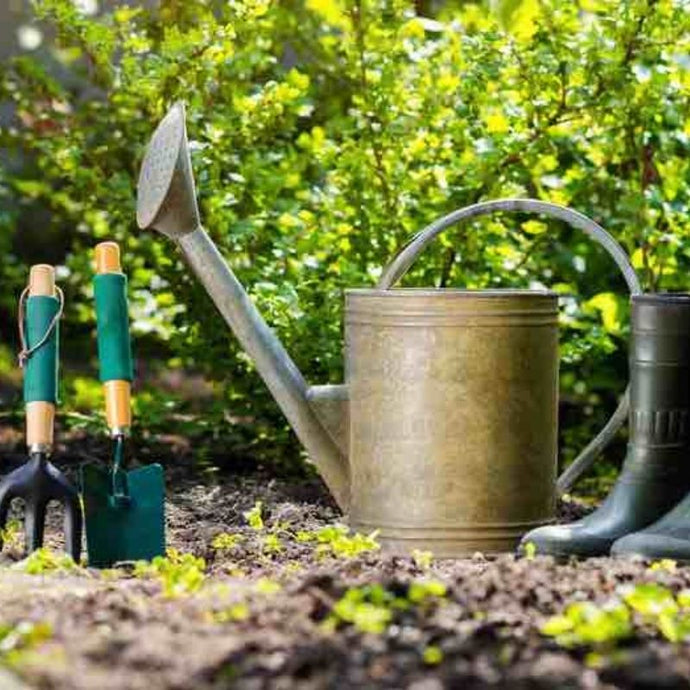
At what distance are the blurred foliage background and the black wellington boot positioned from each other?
1.03 meters

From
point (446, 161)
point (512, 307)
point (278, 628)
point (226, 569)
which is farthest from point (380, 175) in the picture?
point (278, 628)

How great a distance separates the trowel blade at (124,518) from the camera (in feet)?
11.8

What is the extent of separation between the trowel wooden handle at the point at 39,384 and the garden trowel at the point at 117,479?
0.10m

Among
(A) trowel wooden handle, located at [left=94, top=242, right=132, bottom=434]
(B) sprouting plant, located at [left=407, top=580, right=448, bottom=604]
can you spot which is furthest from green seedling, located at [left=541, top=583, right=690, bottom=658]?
(A) trowel wooden handle, located at [left=94, top=242, right=132, bottom=434]

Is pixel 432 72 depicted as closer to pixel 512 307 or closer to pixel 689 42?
pixel 689 42

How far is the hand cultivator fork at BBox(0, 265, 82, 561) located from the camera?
359cm

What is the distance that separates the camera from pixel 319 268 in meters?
4.73

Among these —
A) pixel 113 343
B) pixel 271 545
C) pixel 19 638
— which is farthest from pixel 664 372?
pixel 19 638

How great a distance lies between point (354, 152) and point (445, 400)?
1.17 m

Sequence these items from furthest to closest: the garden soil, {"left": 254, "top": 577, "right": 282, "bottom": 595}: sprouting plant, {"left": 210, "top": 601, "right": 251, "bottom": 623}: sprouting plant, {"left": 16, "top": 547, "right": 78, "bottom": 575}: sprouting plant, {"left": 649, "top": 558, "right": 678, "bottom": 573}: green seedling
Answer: {"left": 16, "top": 547, "right": 78, "bottom": 575}: sprouting plant
{"left": 649, "top": 558, "right": 678, "bottom": 573}: green seedling
{"left": 254, "top": 577, "right": 282, "bottom": 595}: sprouting plant
{"left": 210, "top": 601, "right": 251, "bottom": 623}: sprouting plant
the garden soil

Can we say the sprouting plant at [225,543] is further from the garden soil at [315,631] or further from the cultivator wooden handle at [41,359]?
the cultivator wooden handle at [41,359]

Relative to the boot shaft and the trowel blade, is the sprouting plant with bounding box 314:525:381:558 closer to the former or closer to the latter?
the trowel blade

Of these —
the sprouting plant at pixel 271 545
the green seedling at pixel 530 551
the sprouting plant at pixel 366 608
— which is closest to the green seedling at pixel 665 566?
the green seedling at pixel 530 551

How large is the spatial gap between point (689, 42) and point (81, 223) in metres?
1.79
